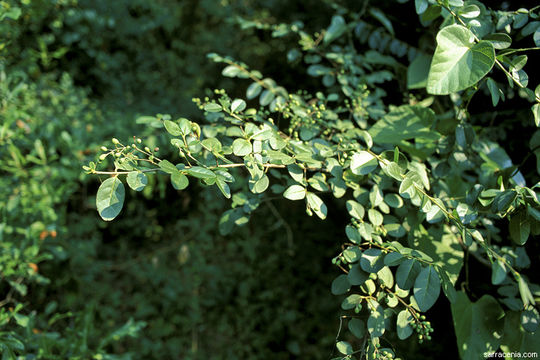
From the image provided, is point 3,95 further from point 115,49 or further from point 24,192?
point 115,49

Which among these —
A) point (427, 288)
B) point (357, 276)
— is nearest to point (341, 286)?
point (357, 276)

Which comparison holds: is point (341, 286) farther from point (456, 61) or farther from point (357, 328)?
point (456, 61)

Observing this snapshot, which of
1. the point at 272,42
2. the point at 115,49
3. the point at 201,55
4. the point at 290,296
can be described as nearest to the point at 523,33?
the point at 290,296

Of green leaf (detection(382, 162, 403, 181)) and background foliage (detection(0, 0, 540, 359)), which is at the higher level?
green leaf (detection(382, 162, 403, 181))

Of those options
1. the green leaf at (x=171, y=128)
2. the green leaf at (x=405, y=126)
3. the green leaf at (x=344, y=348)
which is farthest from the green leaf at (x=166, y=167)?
the green leaf at (x=405, y=126)

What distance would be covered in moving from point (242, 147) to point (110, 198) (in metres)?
0.28

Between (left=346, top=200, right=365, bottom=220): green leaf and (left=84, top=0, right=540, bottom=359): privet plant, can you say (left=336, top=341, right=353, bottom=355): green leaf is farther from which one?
(left=346, top=200, right=365, bottom=220): green leaf

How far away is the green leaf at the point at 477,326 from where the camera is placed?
106 centimetres

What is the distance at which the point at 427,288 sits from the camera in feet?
2.54

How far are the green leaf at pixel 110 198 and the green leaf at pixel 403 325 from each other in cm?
62

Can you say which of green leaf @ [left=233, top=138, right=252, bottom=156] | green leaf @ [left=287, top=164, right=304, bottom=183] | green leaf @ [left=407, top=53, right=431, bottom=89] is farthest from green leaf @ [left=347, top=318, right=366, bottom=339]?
green leaf @ [left=407, top=53, right=431, bottom=89]

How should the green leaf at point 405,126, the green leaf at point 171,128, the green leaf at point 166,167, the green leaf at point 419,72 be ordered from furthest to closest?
the green leaf at point 419,72 → the green leaf at point 405,126 → the green leaf at point 171,128 → the green leaf at point 166,167

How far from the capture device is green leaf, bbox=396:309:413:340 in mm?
820

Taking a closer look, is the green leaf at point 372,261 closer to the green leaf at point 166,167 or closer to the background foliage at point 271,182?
the background foliage at point 271,182
